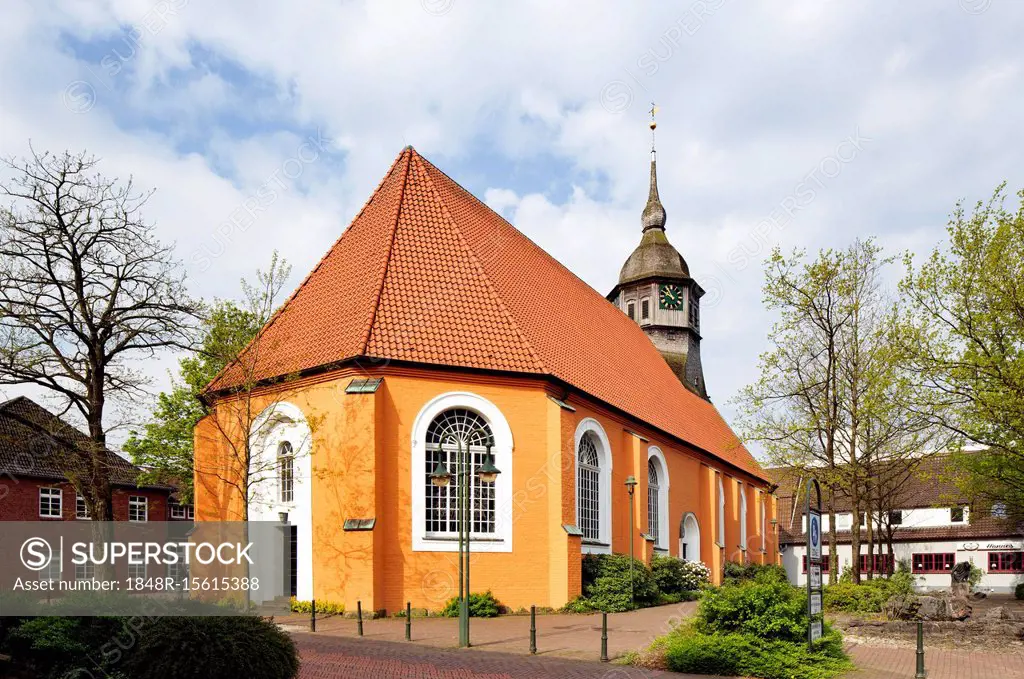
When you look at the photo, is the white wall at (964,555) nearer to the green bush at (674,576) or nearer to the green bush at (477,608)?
the green bush at (674,576)

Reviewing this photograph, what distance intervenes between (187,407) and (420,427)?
1849 centimetres

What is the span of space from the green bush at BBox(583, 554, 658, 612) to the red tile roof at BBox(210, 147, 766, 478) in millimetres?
4816

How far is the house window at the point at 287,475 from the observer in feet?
69.6

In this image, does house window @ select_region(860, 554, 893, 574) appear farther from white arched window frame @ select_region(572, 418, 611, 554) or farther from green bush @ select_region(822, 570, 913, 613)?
white arched window frame @ select_region(572, 418, 611, 554)

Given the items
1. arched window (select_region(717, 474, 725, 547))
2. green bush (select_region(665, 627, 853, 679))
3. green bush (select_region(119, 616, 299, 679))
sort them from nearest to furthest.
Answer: green bush (select_region(119, 616, 299, 679)) → green bush (select_region(665, 627, 853, 679)) → arched window (select_region(717, 474, 725, 547))

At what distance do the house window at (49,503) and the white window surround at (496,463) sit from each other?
23534 millimetres

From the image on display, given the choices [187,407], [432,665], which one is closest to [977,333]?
[432,665]

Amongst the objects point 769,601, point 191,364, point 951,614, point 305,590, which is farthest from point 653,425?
point 191,364

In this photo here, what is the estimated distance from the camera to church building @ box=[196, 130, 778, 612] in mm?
19781

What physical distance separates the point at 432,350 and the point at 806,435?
12.0 m

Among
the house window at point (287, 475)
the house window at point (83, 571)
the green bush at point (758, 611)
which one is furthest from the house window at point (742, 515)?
the house window at point (83, 571)

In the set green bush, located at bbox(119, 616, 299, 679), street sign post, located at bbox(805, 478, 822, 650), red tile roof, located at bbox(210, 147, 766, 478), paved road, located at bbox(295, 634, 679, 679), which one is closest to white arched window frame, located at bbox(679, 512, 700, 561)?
red tile roof, located at bbox(210, 147, 766, 478)

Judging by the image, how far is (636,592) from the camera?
22875mm

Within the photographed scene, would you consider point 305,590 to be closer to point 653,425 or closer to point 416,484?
point 416,484
